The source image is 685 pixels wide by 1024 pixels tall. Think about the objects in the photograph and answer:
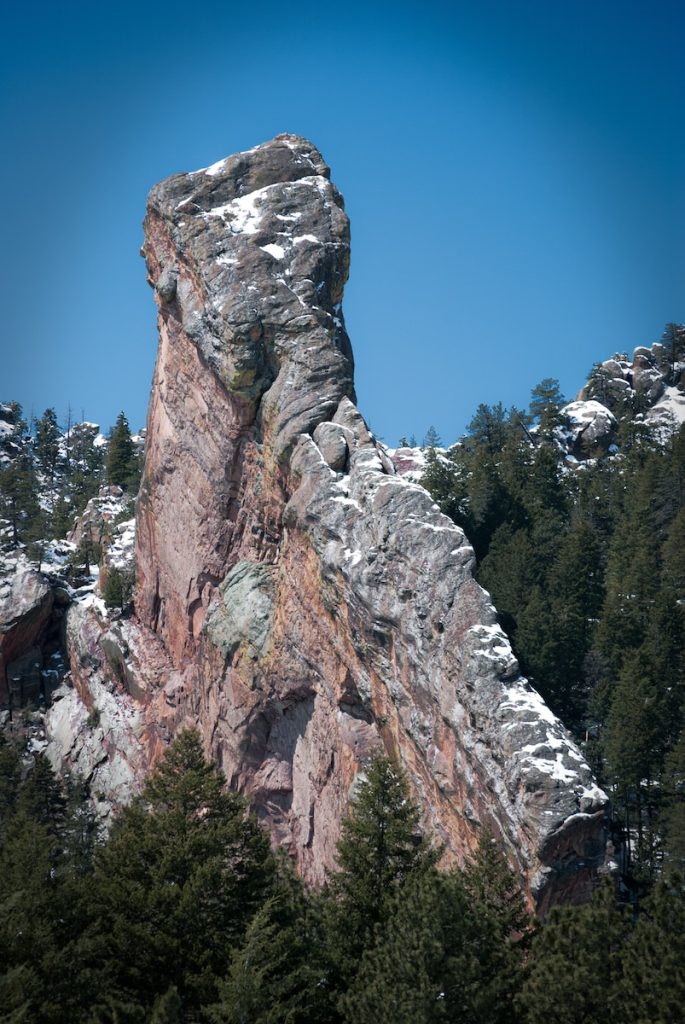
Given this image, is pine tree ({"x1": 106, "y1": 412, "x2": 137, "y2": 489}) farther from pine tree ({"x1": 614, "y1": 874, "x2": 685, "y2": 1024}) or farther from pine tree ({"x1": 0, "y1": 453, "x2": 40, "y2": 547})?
pine tree ({"x1": 614, "y1": 874, "x2": 685, "y2": 1024})

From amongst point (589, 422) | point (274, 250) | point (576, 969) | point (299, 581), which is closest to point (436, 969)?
point (576, 969)

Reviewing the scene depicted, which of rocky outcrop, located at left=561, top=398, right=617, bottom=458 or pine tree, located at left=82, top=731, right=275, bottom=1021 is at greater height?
rocky outcrop, located at left=561, top=398, right=617, bottom=458

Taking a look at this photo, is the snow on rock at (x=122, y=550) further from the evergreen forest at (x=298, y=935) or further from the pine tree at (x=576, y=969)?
the pine tree at (x=576, y=969)

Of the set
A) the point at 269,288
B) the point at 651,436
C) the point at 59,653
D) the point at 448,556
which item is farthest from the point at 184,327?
the point at 651,436

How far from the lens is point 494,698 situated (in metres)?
36.5

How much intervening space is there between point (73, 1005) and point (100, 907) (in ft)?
8.59

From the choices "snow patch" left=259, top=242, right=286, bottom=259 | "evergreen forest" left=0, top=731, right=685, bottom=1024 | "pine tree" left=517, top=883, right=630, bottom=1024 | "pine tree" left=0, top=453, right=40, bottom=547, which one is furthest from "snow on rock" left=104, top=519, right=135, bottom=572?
"pine tree" left=517, top=883, right=630, bottom=1024

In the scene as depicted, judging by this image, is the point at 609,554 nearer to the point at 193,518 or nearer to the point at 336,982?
the point at 193,518

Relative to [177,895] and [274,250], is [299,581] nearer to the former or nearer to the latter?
[274,250]

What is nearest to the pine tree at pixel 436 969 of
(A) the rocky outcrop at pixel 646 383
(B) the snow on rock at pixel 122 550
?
(B) the snow on rock at pixel 122 550

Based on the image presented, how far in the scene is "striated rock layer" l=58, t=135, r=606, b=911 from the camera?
3634 centimetres

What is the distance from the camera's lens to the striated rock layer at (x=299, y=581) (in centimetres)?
3634

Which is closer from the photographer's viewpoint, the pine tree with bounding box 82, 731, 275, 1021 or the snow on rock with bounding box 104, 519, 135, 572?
the pine tree with bounding box 82, 731, 275, 1021

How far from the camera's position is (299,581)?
46.5 m
